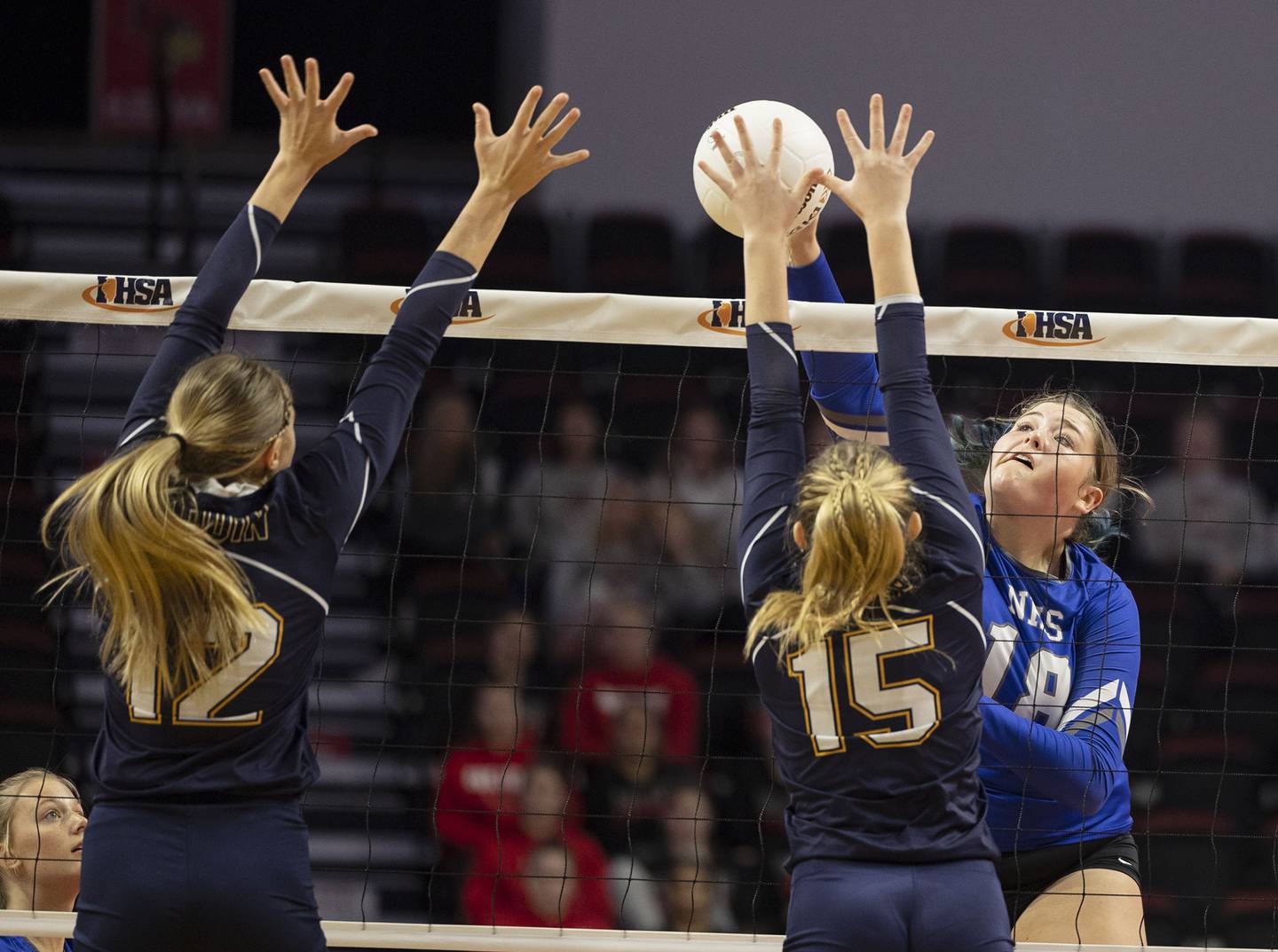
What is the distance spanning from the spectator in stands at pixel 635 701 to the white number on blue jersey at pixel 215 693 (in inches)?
160

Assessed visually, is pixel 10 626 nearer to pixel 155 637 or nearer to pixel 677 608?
pixel 677 608

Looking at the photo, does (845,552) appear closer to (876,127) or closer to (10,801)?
(876,127)

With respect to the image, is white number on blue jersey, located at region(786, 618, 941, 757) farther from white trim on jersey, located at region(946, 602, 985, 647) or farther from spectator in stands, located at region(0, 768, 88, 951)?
spectator in stands, located at region(0, 768, 88, 951)

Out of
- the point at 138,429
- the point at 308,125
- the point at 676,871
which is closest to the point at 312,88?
the point at 308,125

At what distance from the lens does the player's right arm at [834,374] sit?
3.74 m

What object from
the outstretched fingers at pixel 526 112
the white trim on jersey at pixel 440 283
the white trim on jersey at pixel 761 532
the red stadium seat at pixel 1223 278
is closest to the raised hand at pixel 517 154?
the outstretched fingers at pixel 526 112

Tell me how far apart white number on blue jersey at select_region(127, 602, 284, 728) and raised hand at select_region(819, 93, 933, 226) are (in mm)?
1412

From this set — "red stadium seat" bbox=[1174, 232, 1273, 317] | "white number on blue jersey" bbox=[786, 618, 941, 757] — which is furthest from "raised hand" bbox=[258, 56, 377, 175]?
"red stadium seat" bbox=[1174, 232, 1273, 317]

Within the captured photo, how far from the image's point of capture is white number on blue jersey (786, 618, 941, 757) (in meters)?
2.58

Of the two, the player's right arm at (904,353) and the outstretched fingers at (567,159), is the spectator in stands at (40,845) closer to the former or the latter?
the outstretched fingers at (567,159)

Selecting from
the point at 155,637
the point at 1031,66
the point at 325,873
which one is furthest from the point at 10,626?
the point at 1031,66

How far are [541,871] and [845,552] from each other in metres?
3.87

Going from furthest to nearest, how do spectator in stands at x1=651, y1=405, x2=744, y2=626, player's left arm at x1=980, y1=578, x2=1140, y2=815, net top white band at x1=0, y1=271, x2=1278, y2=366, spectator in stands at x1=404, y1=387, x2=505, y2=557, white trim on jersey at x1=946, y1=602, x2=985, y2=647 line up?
spectator in stands at x1=651, y1=405, x2=744, y2=626 < spectator in stands at x1=404, y1=387, x2=505, y2=557 < net top white band at x1=0, y1=271, x2=1278, y2=366 < player's left arm at x1=980, y1=578, x2=1140, y2=815 < white trim on jersey at x1=946, y1=602, x2=985, y2=647

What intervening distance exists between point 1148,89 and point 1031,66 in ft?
2.40
